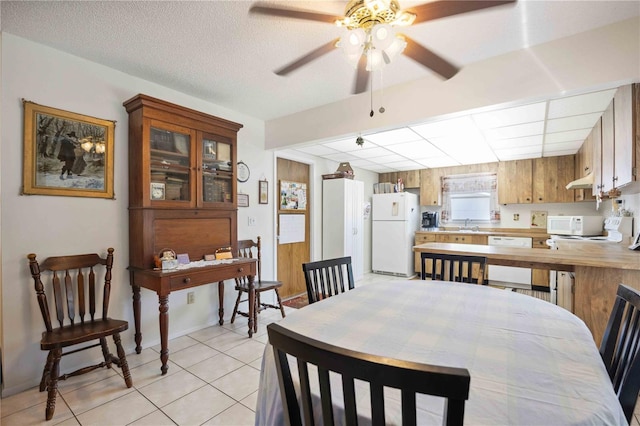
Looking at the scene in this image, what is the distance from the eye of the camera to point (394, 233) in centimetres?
563

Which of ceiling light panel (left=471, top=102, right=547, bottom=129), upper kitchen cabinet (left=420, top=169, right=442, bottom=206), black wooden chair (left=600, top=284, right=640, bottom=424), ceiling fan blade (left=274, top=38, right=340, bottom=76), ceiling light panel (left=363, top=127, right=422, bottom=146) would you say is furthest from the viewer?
upper kitchen cabinet (left=420, top=169, right=442, bottom=206)

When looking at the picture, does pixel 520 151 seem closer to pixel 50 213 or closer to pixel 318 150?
pixel 318 150

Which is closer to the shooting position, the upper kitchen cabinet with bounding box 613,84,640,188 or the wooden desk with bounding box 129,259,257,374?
the upper kitchen cabinet with bounding box 613,84,640,188

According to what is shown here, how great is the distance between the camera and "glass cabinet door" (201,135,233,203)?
9.26ft

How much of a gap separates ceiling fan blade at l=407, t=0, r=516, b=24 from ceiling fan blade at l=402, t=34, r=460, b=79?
23 centimetres

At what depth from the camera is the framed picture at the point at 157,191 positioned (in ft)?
8.05

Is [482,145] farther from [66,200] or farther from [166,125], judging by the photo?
[66,200]

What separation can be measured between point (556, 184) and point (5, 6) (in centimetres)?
646

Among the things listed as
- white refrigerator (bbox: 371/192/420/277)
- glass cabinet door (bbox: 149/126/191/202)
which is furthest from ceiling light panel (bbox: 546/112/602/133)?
glass cabinet door (bbox: 149/126/191/202)

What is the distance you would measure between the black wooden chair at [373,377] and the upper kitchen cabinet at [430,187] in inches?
221

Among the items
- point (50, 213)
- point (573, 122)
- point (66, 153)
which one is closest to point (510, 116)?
point (573, 122)

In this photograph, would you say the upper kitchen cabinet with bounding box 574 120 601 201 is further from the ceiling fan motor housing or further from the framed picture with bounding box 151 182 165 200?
the framed picture with bounding box 151 182 165 200

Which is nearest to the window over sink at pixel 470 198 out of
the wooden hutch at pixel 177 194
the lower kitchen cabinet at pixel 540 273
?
the lower kitchen cabinet at pixel 540 273

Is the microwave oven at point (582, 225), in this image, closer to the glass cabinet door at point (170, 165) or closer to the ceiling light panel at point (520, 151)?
the ceiling light panel at point (520, 151)
